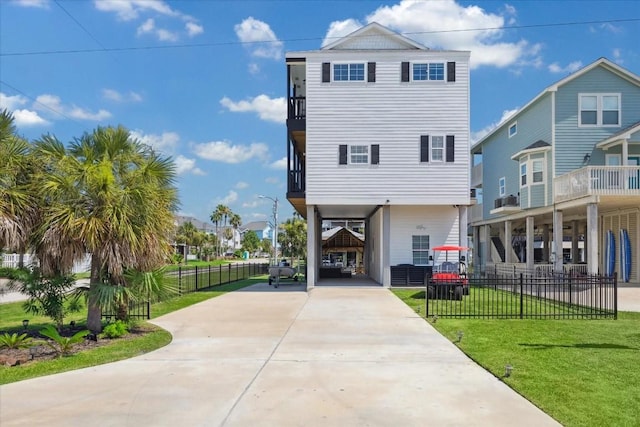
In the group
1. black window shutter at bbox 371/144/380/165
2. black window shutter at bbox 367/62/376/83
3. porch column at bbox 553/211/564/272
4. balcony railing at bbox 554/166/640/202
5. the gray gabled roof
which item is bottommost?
porch column at bbox 553/211/564/272

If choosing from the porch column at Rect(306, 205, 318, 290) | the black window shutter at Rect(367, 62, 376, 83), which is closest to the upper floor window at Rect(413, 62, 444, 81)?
the black window shutter at Rect(367, 62, 376, 83)

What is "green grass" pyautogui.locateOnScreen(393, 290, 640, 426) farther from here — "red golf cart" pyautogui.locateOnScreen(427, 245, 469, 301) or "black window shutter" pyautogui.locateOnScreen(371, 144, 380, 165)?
"black window shutter" pyautogui.locateOnScreen(371, 144, 380, 165)

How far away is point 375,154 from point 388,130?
1.21 m

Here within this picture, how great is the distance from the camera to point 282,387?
681cm

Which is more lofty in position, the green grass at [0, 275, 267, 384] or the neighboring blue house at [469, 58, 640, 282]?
the neighboring blue house at [469, 58, 640, 282]

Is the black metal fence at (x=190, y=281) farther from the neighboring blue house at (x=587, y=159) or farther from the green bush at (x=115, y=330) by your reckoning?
the neighboring blue house at (x=587, y=159)

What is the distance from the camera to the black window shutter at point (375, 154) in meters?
22.9

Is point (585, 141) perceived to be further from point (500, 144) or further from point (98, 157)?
point (98, 157)

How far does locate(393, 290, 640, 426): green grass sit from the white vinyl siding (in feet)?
34.9

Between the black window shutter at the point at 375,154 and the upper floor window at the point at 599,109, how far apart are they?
10638 mm

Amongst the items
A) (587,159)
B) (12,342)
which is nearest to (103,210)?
(12,342)

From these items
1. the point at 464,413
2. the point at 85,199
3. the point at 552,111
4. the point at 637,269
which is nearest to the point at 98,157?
the point at 85,199

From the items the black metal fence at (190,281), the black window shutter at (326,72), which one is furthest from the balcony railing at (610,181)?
the black metal fence at (190,281)

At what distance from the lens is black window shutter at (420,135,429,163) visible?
2288 cm
